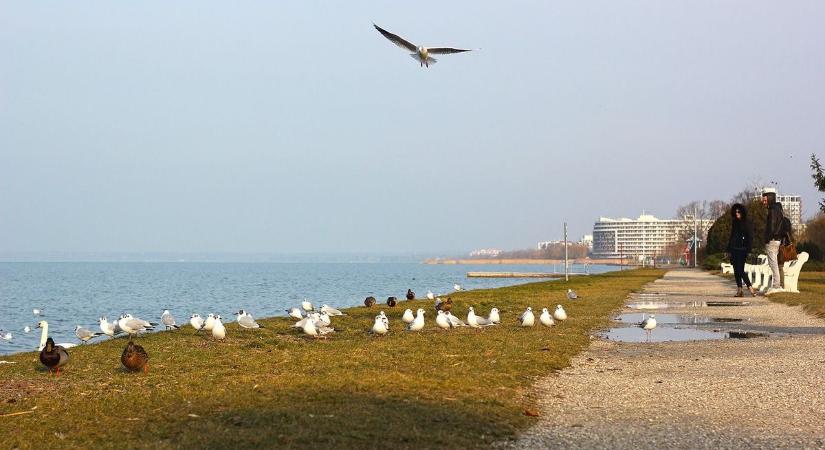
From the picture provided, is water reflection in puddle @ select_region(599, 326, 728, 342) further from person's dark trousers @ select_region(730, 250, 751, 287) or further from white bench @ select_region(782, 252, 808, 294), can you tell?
white bench @ select_region(782, 252, 808, 294)

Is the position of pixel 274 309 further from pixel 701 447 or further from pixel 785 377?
pixel 701 447

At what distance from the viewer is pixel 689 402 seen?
27.8ft

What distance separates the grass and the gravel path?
393 mm

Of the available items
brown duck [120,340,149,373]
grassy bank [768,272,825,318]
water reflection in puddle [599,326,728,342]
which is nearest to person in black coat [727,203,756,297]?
grassy bank [768,272,825,318]

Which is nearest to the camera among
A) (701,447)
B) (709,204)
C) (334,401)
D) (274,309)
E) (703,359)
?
(701,447)

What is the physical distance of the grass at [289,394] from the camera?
689 cm

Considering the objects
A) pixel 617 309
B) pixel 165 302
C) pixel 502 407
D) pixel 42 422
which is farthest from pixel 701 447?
pixel 165 302

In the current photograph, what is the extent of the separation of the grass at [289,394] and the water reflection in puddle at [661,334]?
112cm

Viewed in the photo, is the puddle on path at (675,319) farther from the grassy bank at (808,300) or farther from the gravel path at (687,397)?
the gravel path at (687,397)

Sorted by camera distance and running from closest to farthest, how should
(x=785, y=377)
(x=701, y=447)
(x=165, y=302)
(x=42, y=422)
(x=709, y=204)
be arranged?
(x=701, y=447)
(x=42, y=422)
(x=785, y=377)
(x=165, y=302)
(x=709, y=204)

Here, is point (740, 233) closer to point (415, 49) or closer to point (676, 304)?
point (676, 304)

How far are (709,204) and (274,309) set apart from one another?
3931 inches

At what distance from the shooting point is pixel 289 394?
8.58m

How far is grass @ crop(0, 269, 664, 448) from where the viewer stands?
6.89m
